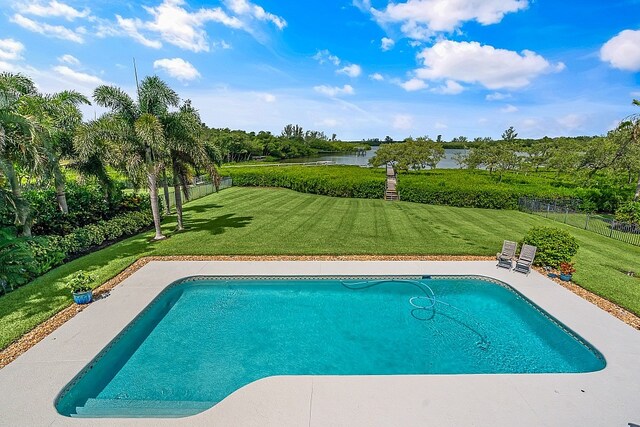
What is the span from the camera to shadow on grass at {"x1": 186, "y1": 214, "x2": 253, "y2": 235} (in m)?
15.8

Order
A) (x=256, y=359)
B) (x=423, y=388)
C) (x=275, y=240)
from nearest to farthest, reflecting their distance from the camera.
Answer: (x=423, y=388), (x=256, y=359), (x=275, y=240)

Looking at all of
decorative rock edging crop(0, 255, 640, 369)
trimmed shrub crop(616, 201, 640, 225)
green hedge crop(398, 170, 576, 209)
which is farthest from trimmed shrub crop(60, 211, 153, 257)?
trimmed shrub crop(616, 201, 640, 225)

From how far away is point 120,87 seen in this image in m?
12.5

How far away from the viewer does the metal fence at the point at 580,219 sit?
15312 mm

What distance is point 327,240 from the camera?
14.1m

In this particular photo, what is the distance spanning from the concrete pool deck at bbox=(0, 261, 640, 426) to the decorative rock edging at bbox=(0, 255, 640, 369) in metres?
0.30

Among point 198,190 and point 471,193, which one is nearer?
point 471,193

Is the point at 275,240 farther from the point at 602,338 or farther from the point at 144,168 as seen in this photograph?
the point at 602,338

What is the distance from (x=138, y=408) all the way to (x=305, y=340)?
135 inches

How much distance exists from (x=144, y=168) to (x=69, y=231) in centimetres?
382

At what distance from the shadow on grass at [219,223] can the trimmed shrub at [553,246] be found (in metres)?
12.6

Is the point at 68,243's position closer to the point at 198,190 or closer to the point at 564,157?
the point at 198,190

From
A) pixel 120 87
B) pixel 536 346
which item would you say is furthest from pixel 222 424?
pixel 120 87

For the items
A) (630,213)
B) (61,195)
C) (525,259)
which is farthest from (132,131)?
(630,213)
